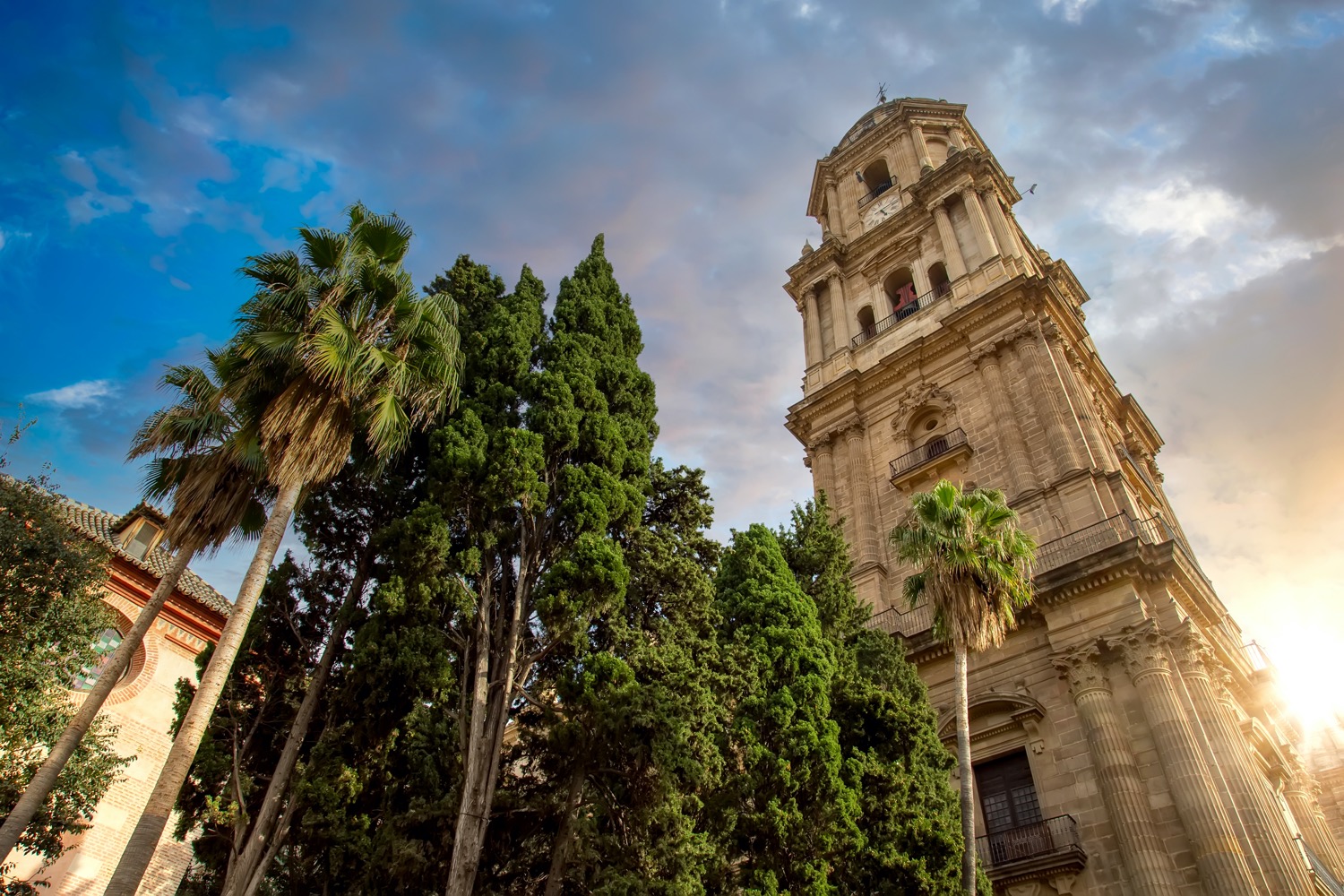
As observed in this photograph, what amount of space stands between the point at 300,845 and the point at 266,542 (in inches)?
170

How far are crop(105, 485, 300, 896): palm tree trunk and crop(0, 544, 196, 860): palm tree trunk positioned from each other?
4.15 feet

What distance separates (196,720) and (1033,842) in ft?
46.2

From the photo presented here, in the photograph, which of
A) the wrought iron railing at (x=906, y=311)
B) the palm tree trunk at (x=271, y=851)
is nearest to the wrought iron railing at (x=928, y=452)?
the wrought iron railing at (x=906, y=311)

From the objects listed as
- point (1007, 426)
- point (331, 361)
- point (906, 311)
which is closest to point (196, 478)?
point (331, 361)

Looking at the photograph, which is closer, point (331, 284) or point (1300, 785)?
point (331, 284)

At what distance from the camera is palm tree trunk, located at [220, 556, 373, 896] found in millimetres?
10180

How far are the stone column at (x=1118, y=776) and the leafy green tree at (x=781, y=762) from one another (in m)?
5.97

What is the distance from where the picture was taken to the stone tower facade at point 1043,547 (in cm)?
1448

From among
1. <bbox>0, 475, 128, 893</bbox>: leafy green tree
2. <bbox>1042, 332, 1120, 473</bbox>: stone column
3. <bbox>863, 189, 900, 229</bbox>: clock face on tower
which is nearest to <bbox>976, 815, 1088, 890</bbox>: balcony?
<bbox>1042, 332, 1120, 473</bbox>: stone column

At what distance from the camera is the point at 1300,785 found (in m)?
21.2

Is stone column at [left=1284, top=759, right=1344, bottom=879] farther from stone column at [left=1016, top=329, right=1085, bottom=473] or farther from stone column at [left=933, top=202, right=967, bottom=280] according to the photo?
stone column at [left=933, top=202, right=967, bottom=280]

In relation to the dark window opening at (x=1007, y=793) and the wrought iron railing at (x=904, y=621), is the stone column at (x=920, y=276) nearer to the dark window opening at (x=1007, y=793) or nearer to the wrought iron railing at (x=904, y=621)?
the wrought iron railing at (x=904, y=621)

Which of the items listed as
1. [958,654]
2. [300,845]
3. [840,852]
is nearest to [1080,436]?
[958,654]

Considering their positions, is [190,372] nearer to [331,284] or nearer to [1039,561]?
[331,284]
